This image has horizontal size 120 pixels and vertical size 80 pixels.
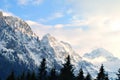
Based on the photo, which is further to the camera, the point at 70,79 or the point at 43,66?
the point at 43,66

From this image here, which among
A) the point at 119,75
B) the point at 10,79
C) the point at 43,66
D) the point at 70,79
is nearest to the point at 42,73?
the point at 43,66

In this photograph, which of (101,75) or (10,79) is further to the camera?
(10,79)

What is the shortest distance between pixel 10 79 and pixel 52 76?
1205cm

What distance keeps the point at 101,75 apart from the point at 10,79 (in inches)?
654

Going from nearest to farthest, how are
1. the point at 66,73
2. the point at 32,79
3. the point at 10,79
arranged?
the point at 66,73, the point at 10,79, the point at 32,79

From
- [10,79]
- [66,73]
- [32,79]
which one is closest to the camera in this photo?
[66,73]

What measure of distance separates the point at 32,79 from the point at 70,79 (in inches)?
650

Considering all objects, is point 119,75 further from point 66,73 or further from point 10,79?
point 10,79

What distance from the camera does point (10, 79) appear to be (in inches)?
2670

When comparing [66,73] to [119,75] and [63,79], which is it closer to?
[63,79]

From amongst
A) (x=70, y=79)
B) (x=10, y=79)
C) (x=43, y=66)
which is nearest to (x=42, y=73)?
(x=43, y=66)

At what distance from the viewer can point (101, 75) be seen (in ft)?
208

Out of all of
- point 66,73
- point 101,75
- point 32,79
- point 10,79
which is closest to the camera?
point 66,73

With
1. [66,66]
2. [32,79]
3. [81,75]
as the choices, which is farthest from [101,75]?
[32,79]
